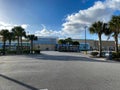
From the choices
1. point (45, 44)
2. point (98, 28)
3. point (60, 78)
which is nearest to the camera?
point (60, 78)

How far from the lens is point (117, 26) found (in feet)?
105

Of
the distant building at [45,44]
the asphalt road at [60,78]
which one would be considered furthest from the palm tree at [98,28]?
the distant building at [45,44]

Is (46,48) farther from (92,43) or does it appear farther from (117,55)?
(117,55)

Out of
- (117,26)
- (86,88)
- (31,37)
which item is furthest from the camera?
(31,37)

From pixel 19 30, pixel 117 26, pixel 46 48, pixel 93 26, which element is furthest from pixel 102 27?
pixel 46 48

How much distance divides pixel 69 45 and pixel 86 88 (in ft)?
294

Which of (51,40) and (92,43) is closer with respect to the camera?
(51,40)

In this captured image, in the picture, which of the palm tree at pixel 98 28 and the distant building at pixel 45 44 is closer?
the palm tree at pixel 98 28

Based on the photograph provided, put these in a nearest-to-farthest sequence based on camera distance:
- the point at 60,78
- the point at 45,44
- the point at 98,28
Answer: the point at 60,78
the point at 98,28
the point at 45,44

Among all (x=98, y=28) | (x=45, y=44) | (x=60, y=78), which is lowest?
(x=60, y=78)

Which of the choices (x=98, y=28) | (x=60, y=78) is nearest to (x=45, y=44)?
(x=98, y=28)

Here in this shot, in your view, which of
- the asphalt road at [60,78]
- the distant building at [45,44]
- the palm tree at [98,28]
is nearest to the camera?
the asphalt road at [60,78]

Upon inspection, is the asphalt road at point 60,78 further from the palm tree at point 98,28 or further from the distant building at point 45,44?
the distant building at point 45,44

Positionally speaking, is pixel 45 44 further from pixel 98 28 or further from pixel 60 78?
pixel 60 78
